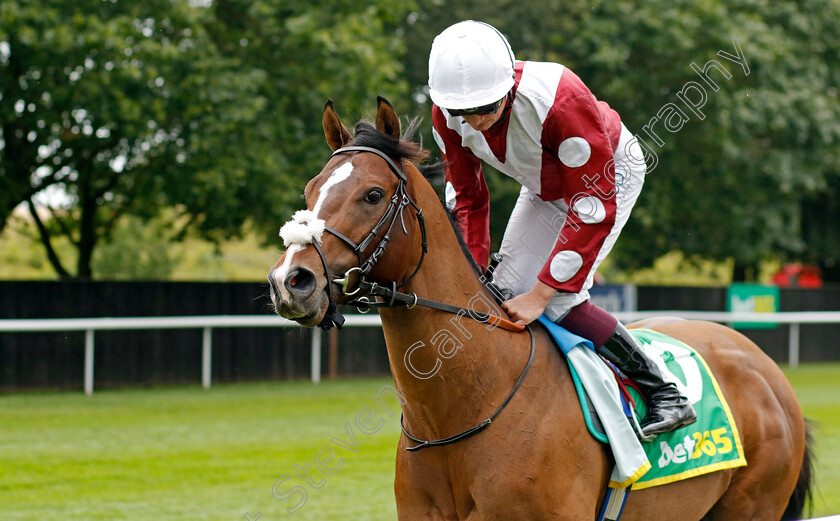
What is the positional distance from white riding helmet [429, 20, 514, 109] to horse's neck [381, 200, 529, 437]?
0.39 m

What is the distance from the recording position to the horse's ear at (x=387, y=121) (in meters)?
2.31

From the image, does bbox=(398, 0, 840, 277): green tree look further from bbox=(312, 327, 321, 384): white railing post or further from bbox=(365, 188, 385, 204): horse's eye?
bbox=(365, 188, 385, 204): horse's eye

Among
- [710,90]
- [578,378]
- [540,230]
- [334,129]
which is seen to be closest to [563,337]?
[578,378]

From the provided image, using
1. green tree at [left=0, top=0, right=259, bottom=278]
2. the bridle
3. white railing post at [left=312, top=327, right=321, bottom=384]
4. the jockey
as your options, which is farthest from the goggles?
white railing post at [left=312, top=327, right=321, bottom=384]

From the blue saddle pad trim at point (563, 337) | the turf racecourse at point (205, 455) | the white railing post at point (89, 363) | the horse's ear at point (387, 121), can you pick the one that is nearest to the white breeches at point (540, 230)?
the blue saddle pad trim at point (563, 337)

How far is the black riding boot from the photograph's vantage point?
278cm

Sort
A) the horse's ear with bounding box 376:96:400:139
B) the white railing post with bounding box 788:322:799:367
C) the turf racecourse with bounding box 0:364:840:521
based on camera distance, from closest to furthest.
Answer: the horse's ear with bounding box 376:96:400:139 → the turf racecourse with bounding box 0:364:840:521 → the white railing post with bounding box 788:322:799:367

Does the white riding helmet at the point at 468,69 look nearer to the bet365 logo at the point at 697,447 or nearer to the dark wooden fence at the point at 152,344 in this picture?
the bet365 logo at the point at 697,447

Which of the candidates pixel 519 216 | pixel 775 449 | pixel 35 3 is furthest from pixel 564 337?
pixel 35 3

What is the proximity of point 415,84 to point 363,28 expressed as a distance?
9.33ft

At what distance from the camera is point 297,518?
16.0 ft

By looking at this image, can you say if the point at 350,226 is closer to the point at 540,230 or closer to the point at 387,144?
the point at 387,144

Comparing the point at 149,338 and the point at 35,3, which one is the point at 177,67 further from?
the point at 149,338

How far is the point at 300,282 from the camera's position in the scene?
2014 mm
